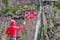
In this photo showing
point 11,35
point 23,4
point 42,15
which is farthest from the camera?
point 23,4

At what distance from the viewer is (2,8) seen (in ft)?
48.0

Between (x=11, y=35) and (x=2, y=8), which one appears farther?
(x=2, y=8)

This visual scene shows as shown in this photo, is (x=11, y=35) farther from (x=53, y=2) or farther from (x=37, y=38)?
(x=53, y=2)

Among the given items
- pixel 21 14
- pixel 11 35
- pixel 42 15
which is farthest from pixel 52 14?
pixel 11 35

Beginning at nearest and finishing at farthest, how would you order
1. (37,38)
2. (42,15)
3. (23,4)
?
(37,38) < (42,15) < (23,4)

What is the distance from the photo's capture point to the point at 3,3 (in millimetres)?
15031

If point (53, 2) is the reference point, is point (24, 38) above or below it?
below

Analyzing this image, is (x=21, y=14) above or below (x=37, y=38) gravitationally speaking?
above

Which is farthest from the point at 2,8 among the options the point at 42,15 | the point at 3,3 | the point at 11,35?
the point at 11,35

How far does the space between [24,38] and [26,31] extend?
0.45 metres

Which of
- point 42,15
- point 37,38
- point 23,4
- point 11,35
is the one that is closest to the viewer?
point 11,35

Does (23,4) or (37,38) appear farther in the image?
(23,4)

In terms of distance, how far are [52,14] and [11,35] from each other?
206 inches

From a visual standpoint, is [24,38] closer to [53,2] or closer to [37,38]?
[37,38]
